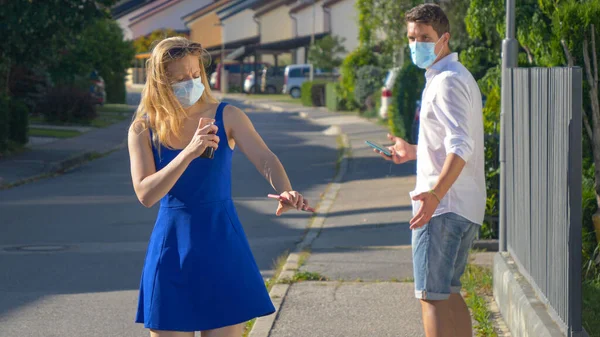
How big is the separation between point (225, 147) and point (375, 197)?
979 centimetres

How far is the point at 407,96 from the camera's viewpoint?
70.7ft

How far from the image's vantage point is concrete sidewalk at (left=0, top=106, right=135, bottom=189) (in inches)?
664

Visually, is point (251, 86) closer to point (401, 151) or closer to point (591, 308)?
point (591, 308)

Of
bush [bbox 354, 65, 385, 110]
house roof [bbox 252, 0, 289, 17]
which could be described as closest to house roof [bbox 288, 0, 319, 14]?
house roof [bbox 252, 0, 289, 17]

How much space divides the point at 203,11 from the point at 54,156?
6784 centimetres

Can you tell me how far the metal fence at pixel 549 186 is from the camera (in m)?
4.29

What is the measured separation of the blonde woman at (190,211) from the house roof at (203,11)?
80.1 m

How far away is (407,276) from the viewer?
8.05 m

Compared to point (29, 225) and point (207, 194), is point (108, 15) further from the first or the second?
point (207, 194)

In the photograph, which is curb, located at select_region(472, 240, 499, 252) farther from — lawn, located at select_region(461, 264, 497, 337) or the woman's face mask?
the woman's face mask

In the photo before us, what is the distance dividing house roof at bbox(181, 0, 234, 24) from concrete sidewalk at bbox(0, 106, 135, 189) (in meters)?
58.8

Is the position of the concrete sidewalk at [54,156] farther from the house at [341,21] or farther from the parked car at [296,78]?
the house at [341,21]

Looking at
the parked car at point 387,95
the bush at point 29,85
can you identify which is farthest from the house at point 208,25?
the parked car at point 387,95

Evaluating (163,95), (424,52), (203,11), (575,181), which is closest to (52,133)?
(424,52)
